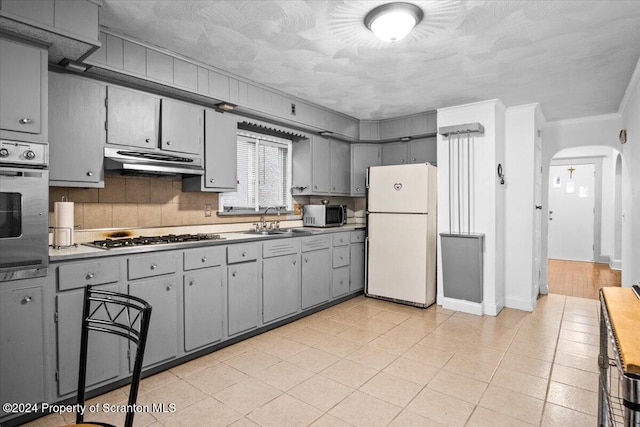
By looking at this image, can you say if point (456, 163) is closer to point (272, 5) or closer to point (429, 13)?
point (429, 13)

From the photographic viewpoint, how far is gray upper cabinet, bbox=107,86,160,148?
2.75m

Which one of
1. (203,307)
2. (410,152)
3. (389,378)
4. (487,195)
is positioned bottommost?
(389,378)

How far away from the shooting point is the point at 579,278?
20.5 ft

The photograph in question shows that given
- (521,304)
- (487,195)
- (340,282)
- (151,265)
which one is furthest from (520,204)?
(151,265)

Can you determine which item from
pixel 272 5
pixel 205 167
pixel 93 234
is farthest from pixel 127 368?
pixel 272 5

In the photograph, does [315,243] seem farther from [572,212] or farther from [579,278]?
[572,212]

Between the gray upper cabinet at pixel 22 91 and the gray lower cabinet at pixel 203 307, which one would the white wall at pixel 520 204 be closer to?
the gray lower cabinet at pixel 203 307

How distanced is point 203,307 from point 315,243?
5.21 feet

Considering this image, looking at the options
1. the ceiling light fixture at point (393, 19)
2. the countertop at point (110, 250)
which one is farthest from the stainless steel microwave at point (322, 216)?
the ceiling light fixture at point (393, 19)

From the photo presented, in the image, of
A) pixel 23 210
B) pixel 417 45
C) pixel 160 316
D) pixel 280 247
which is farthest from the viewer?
pixel 280 247

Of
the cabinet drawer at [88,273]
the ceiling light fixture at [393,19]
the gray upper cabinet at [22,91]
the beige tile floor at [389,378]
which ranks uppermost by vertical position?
the ceiling light fixture at [393,19]

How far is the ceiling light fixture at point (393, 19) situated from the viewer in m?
2.28

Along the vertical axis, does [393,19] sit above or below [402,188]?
above

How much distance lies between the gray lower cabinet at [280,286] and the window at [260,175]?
2.82ft
